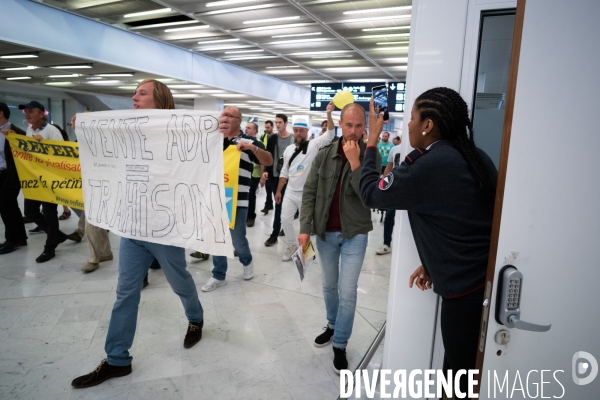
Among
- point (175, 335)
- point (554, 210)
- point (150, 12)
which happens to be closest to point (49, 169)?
point (175, 335)

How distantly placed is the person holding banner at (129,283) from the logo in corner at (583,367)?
2.17 m

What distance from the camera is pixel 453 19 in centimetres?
159

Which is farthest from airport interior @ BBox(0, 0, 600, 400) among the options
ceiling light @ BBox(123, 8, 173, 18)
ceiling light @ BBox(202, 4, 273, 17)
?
ceiling light @ BBox(123, 8, 173, 18)

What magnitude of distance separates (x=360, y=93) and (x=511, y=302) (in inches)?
453

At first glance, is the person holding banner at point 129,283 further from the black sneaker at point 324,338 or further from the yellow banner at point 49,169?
the yellow banner at point 49,169

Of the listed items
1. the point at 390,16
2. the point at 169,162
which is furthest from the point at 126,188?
the point at 390,16

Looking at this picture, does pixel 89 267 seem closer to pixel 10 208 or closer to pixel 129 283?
pixel 10 208

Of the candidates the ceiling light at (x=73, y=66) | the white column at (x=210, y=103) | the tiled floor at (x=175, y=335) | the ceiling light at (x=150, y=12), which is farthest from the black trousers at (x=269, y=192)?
the white column at (x=210, y=103)

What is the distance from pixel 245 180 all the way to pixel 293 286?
1.33m

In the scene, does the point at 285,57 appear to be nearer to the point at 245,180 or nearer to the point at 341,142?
the point at 245,180

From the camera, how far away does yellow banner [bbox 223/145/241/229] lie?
2.58 meters

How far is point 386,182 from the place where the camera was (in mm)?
1464

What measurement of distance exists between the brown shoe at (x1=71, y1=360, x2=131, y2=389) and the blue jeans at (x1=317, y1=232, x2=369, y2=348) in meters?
1.46

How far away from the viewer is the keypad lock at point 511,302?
1197 mm
